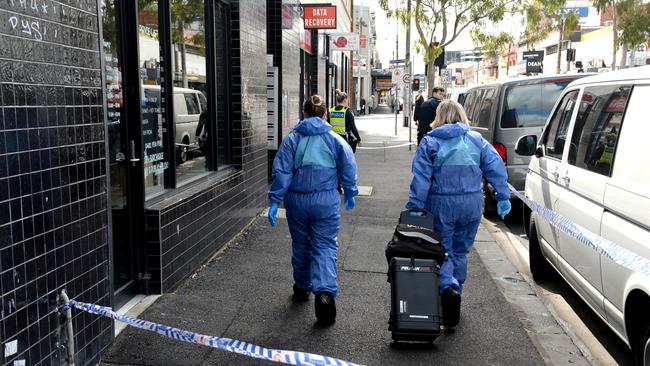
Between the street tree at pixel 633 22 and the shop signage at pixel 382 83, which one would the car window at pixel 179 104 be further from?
the shop signage at pixel 382 83

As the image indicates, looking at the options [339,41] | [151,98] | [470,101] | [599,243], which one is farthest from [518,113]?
[339,41]

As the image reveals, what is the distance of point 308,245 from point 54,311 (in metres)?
2.15

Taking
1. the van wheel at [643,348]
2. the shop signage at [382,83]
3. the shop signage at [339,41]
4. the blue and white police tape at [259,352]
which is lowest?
the van wheel at [643,348]

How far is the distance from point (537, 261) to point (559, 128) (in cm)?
137

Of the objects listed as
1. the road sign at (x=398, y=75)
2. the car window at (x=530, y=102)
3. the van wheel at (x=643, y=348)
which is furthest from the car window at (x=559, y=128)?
the road sign at (x=398, y=75)

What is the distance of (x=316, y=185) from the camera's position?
477cm

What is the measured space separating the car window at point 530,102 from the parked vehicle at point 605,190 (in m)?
3.08

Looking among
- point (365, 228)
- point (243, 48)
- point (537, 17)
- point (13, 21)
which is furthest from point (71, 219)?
point (537, 17)

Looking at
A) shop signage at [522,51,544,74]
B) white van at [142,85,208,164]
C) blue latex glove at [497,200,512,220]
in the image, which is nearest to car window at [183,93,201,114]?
white van at [142,85,208,164]

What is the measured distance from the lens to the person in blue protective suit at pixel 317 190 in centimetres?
475

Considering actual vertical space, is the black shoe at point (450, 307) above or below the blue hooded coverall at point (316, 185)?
below

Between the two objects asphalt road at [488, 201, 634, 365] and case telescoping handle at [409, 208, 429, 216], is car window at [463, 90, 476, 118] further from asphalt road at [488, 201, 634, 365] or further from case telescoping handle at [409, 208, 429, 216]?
case telescoping handle at [409, 208, 429, 216]

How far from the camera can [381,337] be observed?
14.9 feet

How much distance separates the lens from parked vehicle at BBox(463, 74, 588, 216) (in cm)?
874
